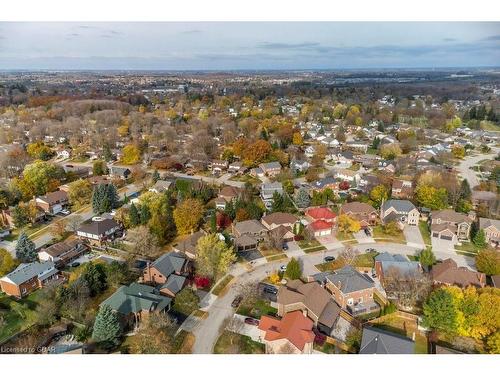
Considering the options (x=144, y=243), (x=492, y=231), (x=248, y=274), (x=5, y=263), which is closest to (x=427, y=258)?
(x=492, y=231)

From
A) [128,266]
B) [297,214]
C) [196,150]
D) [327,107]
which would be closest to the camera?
[128,266]

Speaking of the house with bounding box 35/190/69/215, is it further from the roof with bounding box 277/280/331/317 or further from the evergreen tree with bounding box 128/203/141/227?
the roof with bounding box 277/280/331/317

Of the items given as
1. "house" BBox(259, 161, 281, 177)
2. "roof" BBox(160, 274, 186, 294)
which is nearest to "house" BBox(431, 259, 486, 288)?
"roof" BBox(160, 274, 186, 294)

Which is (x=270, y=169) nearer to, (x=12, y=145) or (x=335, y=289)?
(x=335, y=289)

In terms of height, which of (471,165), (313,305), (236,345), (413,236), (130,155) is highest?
(130,155)

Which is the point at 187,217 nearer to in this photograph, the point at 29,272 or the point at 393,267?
the point at 29,272

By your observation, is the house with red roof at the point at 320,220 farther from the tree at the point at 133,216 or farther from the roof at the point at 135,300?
the tree at the point at 133,216

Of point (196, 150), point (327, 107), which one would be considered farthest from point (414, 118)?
point (196, 150)
